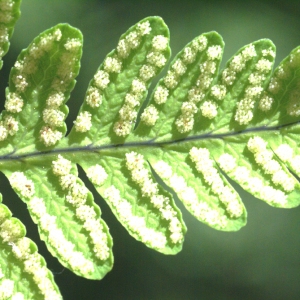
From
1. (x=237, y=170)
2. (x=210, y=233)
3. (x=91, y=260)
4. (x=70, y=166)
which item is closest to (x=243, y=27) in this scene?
(x=210, y=233)

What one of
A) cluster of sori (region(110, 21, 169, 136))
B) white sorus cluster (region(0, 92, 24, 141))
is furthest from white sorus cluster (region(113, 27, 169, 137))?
white sorus cluster (region(0, 92, 24, 141))

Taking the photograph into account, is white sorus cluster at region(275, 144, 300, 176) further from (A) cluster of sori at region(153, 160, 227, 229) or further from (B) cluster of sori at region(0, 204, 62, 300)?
(B) cluster of sori at region(0, 204, 62, 300)

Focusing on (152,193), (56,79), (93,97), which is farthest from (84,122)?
(152,193)

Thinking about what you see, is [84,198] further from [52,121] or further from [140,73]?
[140,73]

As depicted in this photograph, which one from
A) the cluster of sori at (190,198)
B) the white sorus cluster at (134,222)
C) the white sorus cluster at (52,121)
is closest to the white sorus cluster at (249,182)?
the cluster of sori at (190,198)

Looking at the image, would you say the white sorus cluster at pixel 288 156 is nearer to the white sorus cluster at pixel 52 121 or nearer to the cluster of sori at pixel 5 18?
the white sorus cluster at pixel 52 121
